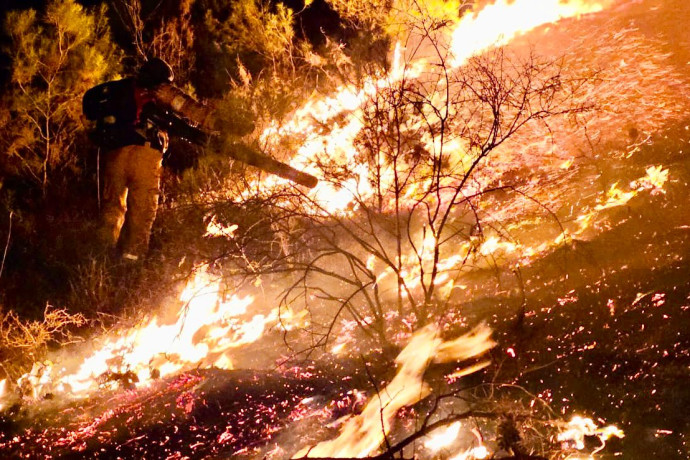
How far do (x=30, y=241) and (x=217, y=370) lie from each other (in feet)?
18.3

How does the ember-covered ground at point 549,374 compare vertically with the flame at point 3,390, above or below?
below

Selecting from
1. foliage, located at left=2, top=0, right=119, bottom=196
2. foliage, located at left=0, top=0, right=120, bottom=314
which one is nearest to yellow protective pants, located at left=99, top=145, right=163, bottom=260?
foliage, located at left=0, top=0, right=120, bottom=314

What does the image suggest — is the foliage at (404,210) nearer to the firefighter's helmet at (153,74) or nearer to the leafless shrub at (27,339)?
the firefighter's helmet at (153,74)

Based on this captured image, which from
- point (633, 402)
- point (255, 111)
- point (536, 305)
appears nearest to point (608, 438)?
point (633, 402)

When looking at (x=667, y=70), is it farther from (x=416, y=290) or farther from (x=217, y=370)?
(x=217, y=370)

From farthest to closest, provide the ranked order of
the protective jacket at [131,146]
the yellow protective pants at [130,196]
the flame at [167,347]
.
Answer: the yellow protective pants at [130,196]
the protective jacket at [131,146]
the flame at [167,347]

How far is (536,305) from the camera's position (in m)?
5.65

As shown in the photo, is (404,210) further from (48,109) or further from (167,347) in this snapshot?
(48,109)

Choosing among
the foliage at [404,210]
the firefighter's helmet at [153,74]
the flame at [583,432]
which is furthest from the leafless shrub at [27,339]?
the flame at [583,432]

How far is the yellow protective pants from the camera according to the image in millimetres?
8219

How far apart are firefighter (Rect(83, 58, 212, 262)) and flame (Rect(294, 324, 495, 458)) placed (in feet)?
15.8

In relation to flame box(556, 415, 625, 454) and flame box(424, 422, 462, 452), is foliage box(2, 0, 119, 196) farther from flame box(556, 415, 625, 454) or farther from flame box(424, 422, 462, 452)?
flame box(556, 415, 625, 454)

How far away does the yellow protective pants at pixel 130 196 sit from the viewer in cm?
822

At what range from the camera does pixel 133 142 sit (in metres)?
7.92
